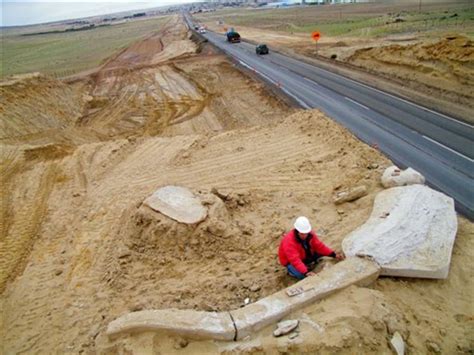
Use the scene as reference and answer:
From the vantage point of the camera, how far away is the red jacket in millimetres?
6977

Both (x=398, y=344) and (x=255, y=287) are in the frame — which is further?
(x=255, y=287)

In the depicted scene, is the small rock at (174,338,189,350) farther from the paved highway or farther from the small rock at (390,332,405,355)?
the paved highway

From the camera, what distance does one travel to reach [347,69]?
2795 centimetres

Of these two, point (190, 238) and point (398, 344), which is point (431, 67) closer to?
point (190, 238)

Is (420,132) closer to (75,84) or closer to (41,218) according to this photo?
(41,218)

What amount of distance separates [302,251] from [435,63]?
20560 millimetres

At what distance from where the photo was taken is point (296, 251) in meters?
7.11

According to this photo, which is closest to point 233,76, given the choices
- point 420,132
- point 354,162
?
point 420,132

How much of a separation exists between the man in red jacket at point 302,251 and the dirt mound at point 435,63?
15.0 metres

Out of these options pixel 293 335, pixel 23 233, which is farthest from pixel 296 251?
pixel 23 233

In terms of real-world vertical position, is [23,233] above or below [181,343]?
below

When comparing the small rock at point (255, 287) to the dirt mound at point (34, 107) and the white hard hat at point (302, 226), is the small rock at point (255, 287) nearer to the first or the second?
Result: the white hard hat at point (302, 226)

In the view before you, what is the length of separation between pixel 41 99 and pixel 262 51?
69.9 feet

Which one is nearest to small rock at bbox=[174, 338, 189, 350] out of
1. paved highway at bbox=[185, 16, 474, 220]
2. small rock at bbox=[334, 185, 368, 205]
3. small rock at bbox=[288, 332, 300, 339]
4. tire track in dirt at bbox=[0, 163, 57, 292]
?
small rock at bbox=[288, 332, 300, 339]
